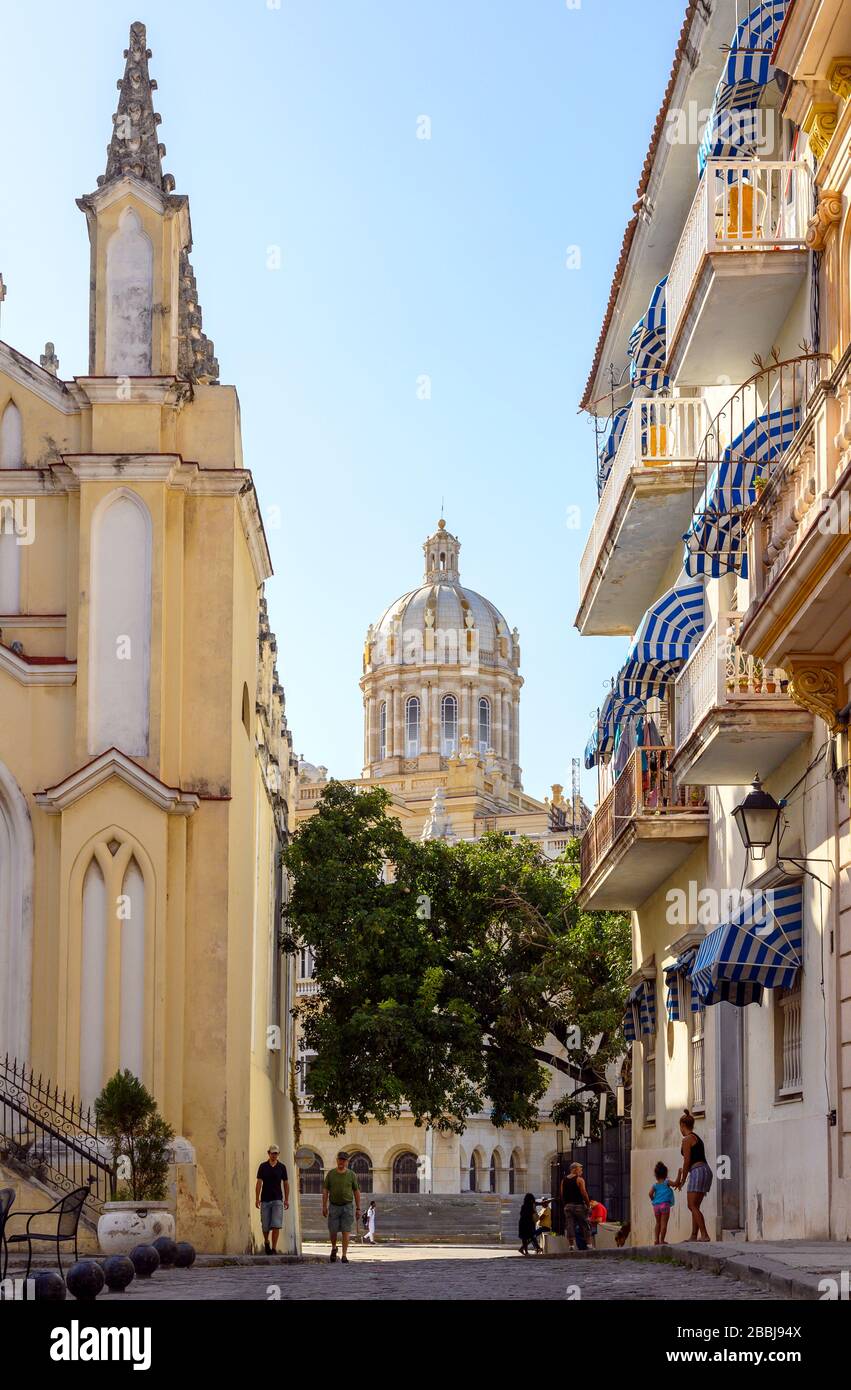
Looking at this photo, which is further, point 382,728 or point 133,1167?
point 382,728

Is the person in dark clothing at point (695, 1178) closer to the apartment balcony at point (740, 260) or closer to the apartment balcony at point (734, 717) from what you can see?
the apartment balcony at point (734, 717)

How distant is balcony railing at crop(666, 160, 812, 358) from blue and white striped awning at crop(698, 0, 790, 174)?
1.23 ft

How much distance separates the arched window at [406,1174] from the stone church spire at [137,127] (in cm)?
7080

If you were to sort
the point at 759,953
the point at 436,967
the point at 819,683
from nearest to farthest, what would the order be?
1. the point at 819,683
2. the point at 759,953
3. the point at 436,967

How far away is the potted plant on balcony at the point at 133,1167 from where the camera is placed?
20.5m

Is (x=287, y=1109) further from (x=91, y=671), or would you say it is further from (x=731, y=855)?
(x=731, y=855)

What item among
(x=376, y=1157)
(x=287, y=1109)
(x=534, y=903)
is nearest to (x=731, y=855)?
(x=287, y=1109)

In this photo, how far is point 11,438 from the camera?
2691 centimetres

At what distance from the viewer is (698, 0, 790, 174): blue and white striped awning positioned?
18438 mm

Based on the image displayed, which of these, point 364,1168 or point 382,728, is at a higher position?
point 382,728

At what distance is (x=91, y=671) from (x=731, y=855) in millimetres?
8705

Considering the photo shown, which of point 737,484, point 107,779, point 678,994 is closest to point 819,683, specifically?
point 737,484

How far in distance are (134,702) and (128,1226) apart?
7357 millimetres

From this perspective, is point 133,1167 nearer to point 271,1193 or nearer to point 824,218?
point 271,1193
